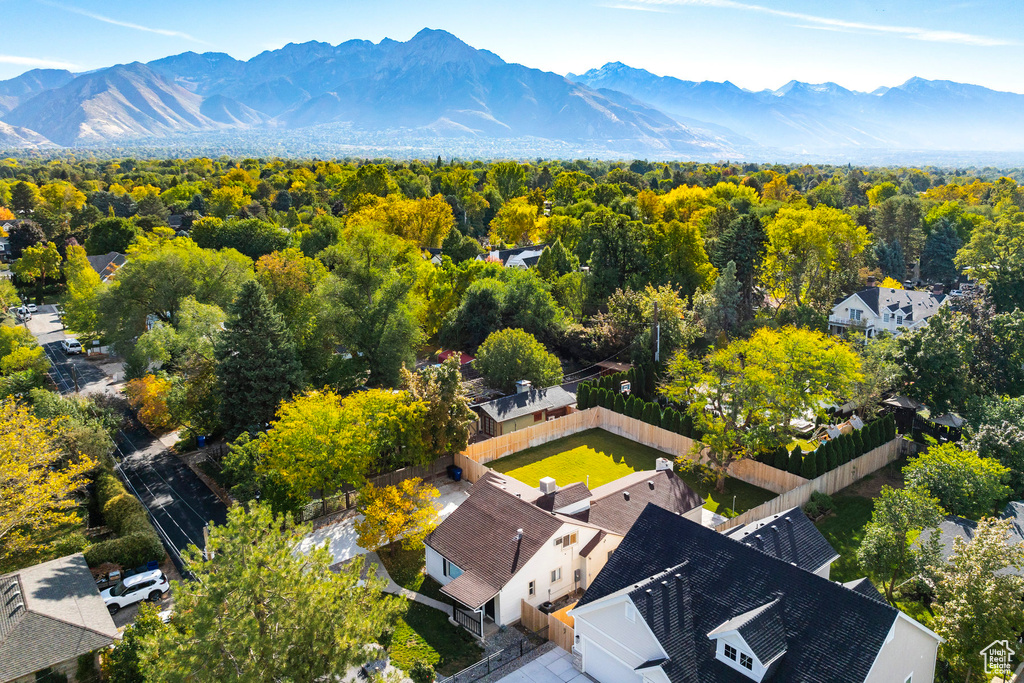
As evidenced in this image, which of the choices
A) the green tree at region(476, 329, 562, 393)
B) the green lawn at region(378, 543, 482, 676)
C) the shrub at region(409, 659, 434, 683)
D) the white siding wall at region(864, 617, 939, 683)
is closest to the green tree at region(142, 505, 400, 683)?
the shrub at region(409, 659, 434, 683)

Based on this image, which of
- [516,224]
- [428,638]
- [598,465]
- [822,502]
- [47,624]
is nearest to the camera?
[47,624]

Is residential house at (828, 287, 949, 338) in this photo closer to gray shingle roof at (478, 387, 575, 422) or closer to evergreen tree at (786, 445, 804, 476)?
evergreen tree at (786, 445, 804, 476)

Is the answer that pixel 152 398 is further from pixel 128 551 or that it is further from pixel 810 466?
pixel 810 466

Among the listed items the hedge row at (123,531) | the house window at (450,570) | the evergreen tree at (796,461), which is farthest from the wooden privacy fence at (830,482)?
the hedge row at (123,531)

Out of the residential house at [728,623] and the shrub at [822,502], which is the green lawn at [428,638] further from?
the shrub at [822,502]

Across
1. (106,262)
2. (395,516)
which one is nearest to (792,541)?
(395,516)

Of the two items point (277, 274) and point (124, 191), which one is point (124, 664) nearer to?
point (277, 274)
